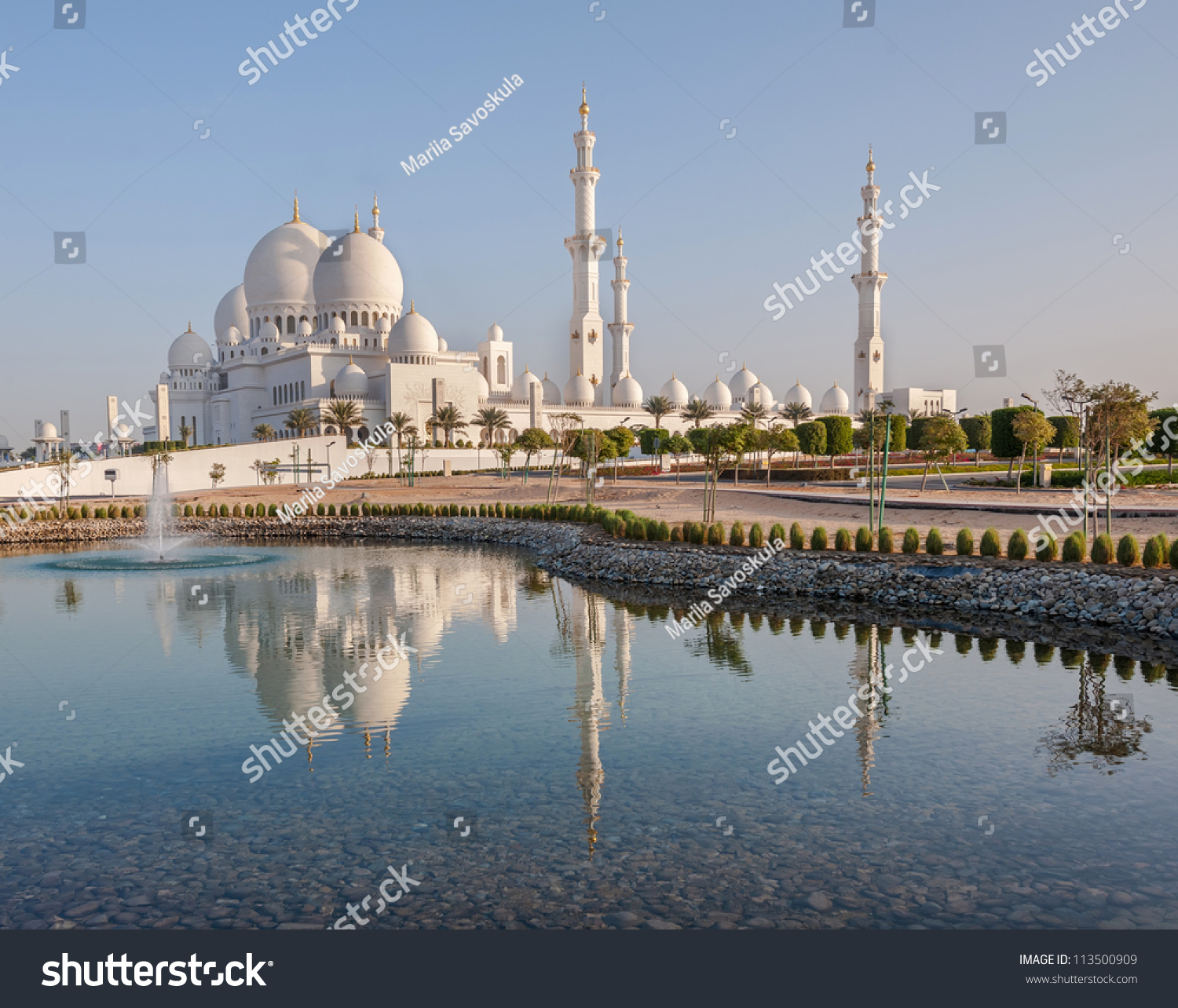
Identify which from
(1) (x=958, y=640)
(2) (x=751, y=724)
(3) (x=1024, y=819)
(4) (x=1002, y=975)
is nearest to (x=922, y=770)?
(3) (x=1024, y=819)

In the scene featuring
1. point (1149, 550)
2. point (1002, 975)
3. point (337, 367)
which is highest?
point (337, 367)

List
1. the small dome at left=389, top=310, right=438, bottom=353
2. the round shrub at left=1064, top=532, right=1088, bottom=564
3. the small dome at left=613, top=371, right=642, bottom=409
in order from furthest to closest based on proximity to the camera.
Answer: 1. the small dome at left=613, top=371, right=642, bottom=409
2. the small dome at left=389, top=310, right=438, bottom=353
3. the round shrub at left=1064, top=532, right=1088, bottom=564

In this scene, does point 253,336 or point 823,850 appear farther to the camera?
point 253,336

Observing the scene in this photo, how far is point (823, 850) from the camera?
713 cm

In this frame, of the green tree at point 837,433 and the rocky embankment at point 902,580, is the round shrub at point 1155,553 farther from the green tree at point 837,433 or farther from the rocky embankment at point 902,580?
the green tree at point 837,433

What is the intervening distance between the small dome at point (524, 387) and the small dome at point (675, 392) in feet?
52.0

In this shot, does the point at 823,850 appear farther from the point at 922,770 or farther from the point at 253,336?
the point at 253,336

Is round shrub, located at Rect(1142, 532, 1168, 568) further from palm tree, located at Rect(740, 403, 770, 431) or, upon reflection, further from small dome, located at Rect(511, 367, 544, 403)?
small dome, located at Rect(511, 367, 544, 403)

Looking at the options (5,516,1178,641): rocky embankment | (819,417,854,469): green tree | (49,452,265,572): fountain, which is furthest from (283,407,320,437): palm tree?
(5,516,1178,641): rocky embankment

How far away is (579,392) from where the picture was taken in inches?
3565

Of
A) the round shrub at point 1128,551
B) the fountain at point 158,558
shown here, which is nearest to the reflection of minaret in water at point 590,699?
the round shrub at point 1128,551

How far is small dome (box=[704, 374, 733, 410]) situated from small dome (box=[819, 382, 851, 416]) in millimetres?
14855

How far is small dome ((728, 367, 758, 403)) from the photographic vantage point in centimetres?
10950

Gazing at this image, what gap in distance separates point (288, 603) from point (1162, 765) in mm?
16376
